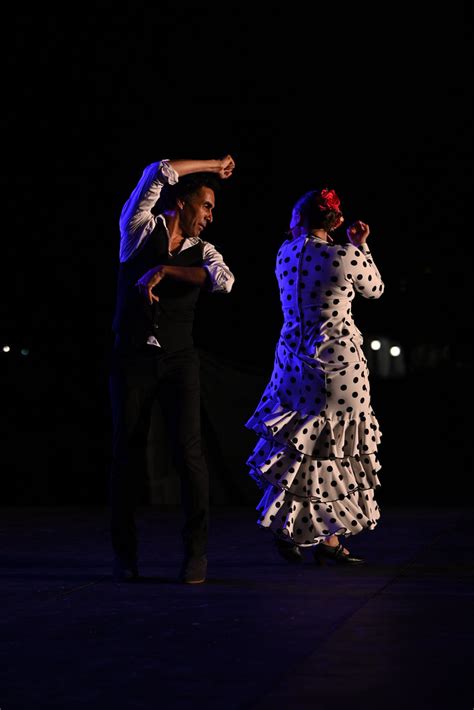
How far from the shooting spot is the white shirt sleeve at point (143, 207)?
5.85 m

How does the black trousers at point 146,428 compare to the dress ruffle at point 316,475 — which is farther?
the dress ruffle at point 316,475

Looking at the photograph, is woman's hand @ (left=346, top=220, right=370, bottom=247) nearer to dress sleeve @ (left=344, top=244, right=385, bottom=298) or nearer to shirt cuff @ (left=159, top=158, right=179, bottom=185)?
dress sleeve @ (left=344, top=244, right=385, bottom=298)

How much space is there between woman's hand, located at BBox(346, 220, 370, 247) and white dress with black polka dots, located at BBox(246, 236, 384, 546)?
0.06 m

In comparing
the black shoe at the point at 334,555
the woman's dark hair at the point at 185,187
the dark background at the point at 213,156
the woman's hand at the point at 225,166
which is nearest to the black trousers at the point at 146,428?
the woman's dark hair at the point at 185,187

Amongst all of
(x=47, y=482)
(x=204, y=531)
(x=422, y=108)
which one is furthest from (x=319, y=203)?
(x=422, y=108)

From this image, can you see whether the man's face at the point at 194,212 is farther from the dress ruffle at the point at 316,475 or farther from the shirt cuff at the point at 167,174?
the dress ruffle at the point at 316,475

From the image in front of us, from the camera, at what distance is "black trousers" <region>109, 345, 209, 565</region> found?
5.95 metres

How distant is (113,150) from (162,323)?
12232 millimetres

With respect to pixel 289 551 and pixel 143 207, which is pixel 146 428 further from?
pixel 289 551

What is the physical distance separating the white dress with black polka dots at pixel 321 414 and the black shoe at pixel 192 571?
0.78 meters

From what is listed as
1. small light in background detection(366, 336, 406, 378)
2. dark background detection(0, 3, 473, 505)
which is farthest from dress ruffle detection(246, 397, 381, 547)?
small light in background detection(366, 336, 406, 378)

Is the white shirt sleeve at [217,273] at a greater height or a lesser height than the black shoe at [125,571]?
greater

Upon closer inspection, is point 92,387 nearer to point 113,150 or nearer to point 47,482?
point 47,482

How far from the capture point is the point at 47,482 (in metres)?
10.9
